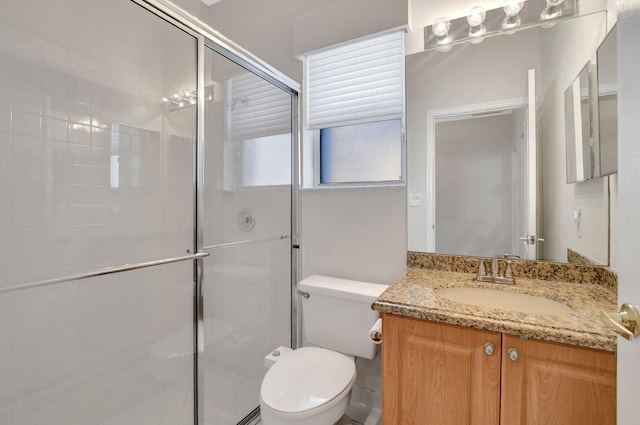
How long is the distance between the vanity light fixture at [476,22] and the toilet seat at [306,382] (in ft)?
5.54

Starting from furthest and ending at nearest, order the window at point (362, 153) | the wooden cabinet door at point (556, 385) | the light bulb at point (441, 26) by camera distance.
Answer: the window at point (362, 153) < the light bulb at point (441, 26) < the wooden cabinet door at point (556, 385)

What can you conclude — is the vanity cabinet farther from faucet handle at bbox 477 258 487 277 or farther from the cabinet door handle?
faucet handle at bbox 477 258 487 277

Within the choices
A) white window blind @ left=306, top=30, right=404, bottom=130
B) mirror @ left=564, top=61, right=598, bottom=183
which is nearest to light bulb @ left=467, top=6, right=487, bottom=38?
white window blind @ left=306, top=30, right=404, bottom=130

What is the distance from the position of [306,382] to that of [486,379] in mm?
739

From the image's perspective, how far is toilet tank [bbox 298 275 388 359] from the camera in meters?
1.49

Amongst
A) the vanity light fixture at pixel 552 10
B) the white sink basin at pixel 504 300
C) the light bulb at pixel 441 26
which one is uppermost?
the light bulb at pixel 441 26

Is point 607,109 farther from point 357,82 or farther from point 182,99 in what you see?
point 182,99

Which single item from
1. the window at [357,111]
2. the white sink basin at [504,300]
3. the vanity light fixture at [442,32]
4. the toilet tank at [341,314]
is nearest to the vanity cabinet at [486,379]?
the white sink basin at [504,300]

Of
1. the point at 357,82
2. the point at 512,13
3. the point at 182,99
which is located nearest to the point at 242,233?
the point at 182,99

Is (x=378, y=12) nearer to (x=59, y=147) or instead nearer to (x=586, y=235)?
(x=586, y=235)

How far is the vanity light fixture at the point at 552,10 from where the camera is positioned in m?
1.30

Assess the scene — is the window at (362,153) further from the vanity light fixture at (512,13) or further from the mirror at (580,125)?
the mirror at (580,125)

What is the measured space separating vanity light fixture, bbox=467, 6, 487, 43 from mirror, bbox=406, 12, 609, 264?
4cm

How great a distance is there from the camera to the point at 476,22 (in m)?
1.43
